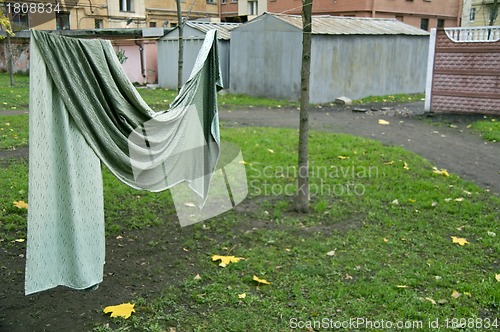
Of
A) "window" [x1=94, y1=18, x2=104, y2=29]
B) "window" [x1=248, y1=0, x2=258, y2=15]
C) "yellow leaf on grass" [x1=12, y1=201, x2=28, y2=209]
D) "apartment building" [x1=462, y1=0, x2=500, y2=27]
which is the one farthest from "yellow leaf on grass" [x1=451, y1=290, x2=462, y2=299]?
"apartment building" [x1=462, y1=0, x2=500, y2=27]

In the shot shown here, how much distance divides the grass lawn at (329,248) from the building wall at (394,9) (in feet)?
61.8

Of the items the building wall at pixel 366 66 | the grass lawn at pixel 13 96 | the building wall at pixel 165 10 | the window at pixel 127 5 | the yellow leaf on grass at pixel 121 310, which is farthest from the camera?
the building wall at pixel 165 10

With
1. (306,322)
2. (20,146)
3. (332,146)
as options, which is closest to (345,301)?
(306,322)

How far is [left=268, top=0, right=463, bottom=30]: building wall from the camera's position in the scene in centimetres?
2491

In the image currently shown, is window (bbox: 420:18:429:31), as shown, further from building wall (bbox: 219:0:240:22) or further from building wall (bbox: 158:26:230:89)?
building wall (bbox: 158:26:230:89)

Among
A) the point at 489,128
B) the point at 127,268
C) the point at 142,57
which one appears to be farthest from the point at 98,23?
the point at 127,268

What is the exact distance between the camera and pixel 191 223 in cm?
488

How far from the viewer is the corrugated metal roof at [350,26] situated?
45.2 feet

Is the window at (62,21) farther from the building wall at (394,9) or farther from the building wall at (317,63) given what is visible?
the building wall at (317,63)

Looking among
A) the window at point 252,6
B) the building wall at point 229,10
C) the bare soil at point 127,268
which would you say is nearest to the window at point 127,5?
the building wall at point 229,10

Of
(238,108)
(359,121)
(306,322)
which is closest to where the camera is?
(306,322)

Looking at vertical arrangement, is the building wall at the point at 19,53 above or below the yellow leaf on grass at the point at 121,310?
above

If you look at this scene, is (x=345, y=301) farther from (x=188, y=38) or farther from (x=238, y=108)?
(x=188, y=38)

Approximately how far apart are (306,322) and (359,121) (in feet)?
26.5
